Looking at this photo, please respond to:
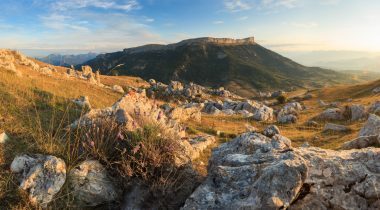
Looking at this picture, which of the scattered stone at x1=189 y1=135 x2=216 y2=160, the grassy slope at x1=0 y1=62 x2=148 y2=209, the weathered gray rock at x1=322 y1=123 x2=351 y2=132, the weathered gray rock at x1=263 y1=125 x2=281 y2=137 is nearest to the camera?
the grassy slope at x1=0 y1=62 x2=148 y2=209

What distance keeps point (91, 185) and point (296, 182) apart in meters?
4.72

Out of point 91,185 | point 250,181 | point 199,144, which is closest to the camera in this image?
point 250,181

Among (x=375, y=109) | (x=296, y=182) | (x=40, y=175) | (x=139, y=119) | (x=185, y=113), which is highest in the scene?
(x=139, y=119)

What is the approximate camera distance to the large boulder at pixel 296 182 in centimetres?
632

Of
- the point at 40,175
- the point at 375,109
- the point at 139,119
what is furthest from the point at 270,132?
the point at 375,109

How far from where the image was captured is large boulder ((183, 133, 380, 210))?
632 cm

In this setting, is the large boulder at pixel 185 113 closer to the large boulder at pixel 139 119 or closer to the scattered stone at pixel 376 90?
the large boulder at pixel 139 119

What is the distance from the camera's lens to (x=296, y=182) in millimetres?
6309

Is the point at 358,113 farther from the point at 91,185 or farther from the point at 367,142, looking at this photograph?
the point at 91,185

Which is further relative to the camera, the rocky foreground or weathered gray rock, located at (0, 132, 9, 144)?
weathered gray rock, located at (0, 132, 9, 144)

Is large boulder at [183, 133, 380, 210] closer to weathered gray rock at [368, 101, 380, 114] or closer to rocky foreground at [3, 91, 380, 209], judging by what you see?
rocky foreground at [3, 91, 380, 209]

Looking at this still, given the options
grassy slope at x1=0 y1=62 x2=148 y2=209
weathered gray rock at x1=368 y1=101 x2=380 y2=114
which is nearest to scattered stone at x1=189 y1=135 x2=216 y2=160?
grassy slope at x1=0 y1=62 x2=148 y2=209

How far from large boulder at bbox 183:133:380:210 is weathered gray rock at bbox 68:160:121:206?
224 centimetres

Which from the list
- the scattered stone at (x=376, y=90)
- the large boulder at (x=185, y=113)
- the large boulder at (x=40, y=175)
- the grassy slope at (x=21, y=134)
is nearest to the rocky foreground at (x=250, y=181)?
the large boulder at (x=40, y=175)
